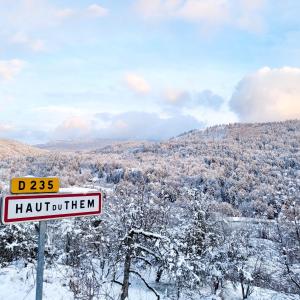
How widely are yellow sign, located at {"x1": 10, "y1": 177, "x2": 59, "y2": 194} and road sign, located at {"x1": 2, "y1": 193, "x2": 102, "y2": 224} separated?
52 millimetres

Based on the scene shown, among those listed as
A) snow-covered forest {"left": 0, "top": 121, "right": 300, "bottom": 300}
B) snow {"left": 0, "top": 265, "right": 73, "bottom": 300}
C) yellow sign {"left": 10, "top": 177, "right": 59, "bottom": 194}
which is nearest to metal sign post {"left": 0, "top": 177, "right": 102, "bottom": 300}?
yellow sign {"left": 10, "top": 177, "right": 59, "bottom": 194}

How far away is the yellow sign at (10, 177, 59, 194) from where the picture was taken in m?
3.46

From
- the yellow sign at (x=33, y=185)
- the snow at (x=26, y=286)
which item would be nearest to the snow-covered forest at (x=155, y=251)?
the snow at (x=26, y=286)

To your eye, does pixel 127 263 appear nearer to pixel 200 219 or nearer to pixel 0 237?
pixel 0 237

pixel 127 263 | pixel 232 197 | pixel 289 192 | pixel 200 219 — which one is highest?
pixel 289 192

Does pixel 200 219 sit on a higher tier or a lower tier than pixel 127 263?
lower

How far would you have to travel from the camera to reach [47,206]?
373 centimetres

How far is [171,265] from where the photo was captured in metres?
7.54

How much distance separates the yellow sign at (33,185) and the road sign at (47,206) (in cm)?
5

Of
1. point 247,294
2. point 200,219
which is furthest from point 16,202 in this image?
point 247,294

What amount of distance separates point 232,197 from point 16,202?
123 metres

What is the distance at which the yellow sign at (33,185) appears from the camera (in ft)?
11.4

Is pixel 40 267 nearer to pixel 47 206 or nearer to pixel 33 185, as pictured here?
pixel 47 206

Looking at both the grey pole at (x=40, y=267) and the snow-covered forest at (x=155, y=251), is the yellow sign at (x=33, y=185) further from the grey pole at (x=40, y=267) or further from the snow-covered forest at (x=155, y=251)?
the snow-covered forest at (x=155, y=251)
